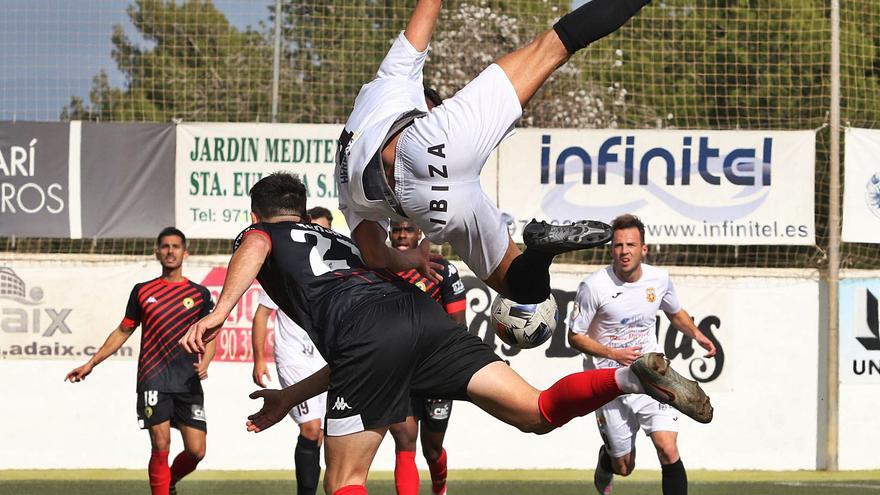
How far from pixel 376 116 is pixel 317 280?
0.77m

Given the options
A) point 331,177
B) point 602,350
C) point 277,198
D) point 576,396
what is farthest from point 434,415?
point 576,396

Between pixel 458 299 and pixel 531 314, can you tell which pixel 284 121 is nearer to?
pixel 458 299

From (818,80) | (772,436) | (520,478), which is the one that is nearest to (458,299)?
(520,478)

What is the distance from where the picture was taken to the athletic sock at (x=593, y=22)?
5.32 meters

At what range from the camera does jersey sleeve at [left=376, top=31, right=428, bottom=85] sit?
5801mm

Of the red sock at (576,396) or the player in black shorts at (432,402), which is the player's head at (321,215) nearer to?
the player in black shorts at (432,402)

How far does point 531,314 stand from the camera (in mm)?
5891

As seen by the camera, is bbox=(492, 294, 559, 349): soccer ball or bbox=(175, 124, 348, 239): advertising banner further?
bbox=(175, 124, 348, 239): advertising banner

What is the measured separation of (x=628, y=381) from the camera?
502cm

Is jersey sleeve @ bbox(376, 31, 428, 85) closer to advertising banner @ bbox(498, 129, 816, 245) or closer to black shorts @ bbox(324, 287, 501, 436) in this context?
black shorts @ bbox(324, 287, 501, 436)

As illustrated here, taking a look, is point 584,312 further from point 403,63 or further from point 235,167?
point 235,167

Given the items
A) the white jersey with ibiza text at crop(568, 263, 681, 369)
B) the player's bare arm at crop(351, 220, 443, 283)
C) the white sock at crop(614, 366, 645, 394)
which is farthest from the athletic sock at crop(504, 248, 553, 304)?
the white jersey with ibiza text at crop(568, 263, 681, 369)

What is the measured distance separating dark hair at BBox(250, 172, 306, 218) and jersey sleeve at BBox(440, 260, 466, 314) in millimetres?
3346

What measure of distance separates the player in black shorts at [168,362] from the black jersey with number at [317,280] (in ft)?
13.1
